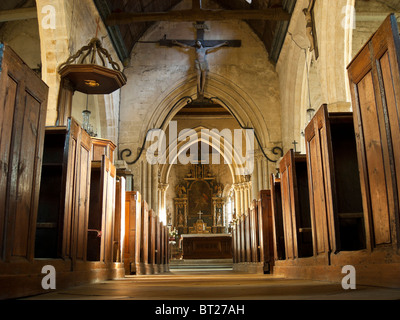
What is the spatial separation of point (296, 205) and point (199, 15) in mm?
7544

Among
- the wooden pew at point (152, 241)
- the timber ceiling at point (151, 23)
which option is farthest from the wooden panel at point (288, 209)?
the timber ceiling at point (151, 23)

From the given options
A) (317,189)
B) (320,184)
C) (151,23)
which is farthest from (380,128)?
(151,23)

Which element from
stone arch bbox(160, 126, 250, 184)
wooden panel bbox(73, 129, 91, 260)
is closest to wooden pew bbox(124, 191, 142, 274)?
wooden panel bbox(73, 129, 91, 260)

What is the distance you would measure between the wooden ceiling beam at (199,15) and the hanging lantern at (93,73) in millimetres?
3387

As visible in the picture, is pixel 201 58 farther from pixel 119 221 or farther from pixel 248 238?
pixel 119 221

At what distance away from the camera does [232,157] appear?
Result: 1777 cm

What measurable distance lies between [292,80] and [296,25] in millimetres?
1567

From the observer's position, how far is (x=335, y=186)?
3221 mm

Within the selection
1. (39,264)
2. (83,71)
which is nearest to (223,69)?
(83,71)

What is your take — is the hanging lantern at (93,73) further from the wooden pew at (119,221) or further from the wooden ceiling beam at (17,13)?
the wooden pew at (119,221)

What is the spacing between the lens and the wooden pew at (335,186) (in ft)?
10.5

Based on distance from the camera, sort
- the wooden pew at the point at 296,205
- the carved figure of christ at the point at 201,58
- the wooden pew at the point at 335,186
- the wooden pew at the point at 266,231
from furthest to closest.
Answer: the carved figure of christ at the point at 201,58, the wooden pew at the point at 266,231, the wooden pew at the point at 296,205, the wooden pew at the point at 335,186
